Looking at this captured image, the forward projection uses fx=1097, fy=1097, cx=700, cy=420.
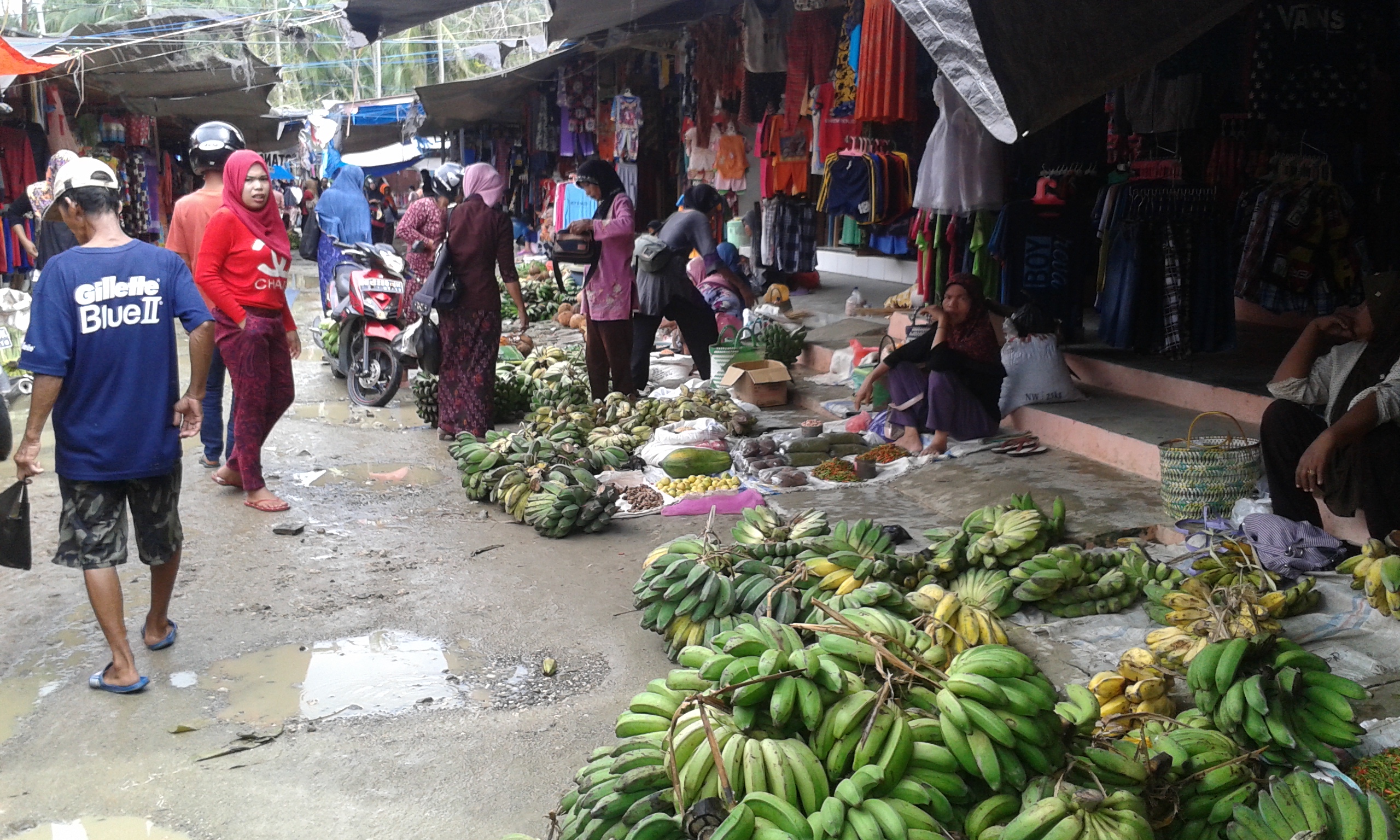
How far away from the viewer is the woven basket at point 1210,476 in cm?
474

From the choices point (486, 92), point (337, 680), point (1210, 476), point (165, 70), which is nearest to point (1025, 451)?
point (1210, 476)

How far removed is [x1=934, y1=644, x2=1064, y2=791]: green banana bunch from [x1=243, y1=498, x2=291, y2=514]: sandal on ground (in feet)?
15.1

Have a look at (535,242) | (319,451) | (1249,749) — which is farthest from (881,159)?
(535,242)

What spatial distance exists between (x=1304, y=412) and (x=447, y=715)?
359cm

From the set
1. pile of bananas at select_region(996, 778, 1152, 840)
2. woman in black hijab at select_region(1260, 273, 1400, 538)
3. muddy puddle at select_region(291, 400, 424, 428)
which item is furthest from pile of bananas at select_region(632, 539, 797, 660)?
muddy puddle at select_region(291, 400, 424, 428)

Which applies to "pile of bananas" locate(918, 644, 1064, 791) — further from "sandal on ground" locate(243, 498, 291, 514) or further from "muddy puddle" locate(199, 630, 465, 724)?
"sandal on ground" locate(243, 498, 291, 514)

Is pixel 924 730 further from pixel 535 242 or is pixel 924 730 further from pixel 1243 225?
pixel 535 242

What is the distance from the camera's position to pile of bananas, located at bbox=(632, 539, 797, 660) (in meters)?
4.03

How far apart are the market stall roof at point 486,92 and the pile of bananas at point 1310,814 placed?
37.0 ft

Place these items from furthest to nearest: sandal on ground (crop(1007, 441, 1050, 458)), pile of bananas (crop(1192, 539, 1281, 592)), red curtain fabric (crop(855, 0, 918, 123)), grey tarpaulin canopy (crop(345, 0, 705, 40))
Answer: grey tarpaulin canopy (crop(345, 0, 705, 40)) < red curtain fabric (crop(855, 0, 918, 123)) < sandal on ground (crop(1007, 441, 1050, 458)) < pile of bananas (crop(1192, 539, 1281, 592))

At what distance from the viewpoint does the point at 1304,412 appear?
4.52m

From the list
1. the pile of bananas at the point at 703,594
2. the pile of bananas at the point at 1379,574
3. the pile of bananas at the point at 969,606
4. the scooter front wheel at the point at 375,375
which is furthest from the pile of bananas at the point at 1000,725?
the scooter front wheel at the point at 375,375

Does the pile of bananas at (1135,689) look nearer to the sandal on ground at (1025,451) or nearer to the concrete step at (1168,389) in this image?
the concrete step at (1168,389)

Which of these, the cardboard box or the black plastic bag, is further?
the cardboard box
